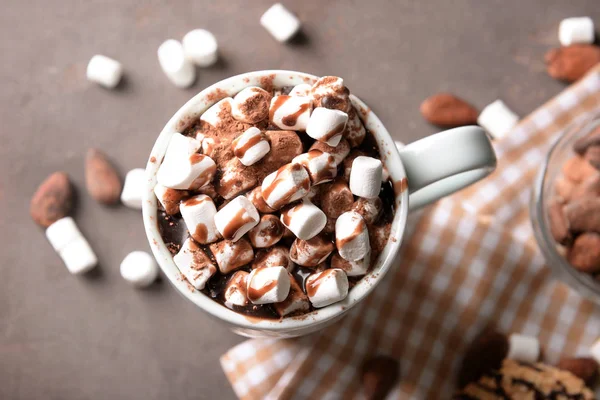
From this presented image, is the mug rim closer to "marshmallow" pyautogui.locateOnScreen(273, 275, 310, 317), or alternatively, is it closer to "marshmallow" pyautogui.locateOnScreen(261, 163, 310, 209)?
"marshmallow" pyautogui.locateOnScreen(273, 275, 310, 317)

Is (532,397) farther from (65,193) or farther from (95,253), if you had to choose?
(65,193)

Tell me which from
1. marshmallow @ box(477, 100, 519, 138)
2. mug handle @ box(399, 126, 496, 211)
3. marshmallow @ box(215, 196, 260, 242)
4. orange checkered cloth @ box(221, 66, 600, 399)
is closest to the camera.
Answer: marshmallow @ box(215, 196, 260, 242)

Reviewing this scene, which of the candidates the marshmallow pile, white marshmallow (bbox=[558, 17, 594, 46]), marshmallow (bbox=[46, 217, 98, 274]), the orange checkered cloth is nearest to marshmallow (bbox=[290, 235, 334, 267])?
the marshmallow pile

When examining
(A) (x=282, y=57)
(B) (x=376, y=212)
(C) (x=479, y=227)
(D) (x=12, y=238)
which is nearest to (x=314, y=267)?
(B) (x=376, y=212)

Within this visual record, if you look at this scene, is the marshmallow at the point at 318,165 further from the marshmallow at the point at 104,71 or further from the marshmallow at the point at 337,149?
the marshmallow at the point at 104,71

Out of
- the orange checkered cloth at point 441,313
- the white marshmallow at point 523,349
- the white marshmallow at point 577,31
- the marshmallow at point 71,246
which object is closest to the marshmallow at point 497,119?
the orange checkered cloth at point 441,313

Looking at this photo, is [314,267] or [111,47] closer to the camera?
[314,267]

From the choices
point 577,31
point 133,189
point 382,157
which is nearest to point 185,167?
point 382,157
